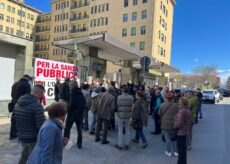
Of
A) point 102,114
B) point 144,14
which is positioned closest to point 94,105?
point 102,114

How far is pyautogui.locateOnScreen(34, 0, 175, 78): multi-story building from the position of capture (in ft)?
164

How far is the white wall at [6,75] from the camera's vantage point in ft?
36.0

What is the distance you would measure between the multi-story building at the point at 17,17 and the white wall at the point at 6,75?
6956 cm

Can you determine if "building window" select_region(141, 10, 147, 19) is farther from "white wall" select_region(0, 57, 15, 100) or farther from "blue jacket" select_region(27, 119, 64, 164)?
"blue jacket" select_region(27, 119, 64, 164)

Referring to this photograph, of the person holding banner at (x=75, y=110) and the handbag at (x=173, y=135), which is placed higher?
the person holding banner at (x=75, y=110)

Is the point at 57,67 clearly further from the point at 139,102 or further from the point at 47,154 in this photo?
the point at 47,154

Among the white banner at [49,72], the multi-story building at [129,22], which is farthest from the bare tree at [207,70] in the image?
the white banner at [49,72]

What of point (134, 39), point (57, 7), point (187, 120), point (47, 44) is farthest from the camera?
point (47, 44)

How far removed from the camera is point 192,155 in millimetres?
7645

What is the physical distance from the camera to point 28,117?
416 cm

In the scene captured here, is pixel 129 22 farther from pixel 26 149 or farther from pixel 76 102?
pixel 26 149

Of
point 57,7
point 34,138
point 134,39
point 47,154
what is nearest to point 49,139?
point 47,154

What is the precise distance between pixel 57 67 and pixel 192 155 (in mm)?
8769

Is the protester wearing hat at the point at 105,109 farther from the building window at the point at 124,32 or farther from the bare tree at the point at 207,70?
the bare tree at the point at 207,70
